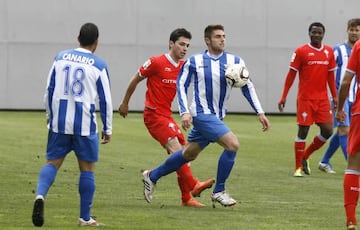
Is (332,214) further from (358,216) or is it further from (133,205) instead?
(133,205)

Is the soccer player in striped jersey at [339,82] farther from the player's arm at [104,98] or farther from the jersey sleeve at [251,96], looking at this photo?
the player's arm at [104,98]

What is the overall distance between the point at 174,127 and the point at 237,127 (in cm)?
1429

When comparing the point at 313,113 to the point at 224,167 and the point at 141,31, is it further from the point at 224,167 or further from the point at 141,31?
the point at 141,31

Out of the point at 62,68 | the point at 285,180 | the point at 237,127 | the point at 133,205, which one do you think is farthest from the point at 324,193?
the point at 237,127

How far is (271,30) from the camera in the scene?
109 ft

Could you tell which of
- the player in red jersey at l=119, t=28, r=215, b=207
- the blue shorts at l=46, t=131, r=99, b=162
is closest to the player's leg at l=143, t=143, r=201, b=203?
the player in red jersey at l=119, t=28, r=215, b=207

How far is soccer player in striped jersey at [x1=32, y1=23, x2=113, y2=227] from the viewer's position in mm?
10508

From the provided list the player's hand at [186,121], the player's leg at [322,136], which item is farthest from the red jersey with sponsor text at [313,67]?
the player's hand at [186,121]

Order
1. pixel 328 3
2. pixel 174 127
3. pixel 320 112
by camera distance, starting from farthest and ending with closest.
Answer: pixel 328 3, pixel 320 112, pixel 174 127

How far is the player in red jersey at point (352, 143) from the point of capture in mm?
10195

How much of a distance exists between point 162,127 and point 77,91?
3.19 metres

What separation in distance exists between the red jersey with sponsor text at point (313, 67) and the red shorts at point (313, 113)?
9cm

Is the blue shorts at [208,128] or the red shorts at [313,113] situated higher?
the blue shorts at [208,128]

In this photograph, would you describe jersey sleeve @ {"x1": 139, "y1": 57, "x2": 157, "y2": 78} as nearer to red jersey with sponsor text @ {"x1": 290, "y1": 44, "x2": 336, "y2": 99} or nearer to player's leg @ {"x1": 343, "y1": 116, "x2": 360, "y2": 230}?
player's leg @ {"x1": 343, "y1": 116, "x2": 360, "y2": 230}
